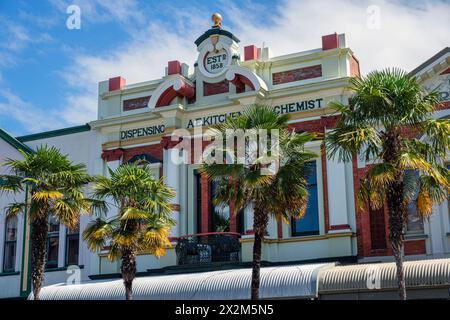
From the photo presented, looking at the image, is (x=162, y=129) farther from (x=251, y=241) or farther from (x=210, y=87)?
(x=251, y=241)

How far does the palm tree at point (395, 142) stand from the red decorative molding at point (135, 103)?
11097 mm

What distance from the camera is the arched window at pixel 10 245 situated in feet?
99.3

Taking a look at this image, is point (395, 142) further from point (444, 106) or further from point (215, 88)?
point (215, 88)

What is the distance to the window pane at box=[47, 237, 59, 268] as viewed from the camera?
29.3m

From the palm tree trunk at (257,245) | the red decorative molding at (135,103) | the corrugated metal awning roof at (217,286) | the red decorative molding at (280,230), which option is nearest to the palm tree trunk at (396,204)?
the palm tree trunk at (257,245)

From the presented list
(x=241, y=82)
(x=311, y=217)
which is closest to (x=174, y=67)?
(x=241, y=82)

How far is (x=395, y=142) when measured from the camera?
18906 mm

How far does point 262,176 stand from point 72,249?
12.4 meters

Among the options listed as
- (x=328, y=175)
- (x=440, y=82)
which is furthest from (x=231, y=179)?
(x=440, y=82)

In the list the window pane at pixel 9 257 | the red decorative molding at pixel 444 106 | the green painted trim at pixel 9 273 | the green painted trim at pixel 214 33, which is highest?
the green painted trim at pixel 214 33

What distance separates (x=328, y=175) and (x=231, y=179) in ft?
19.7

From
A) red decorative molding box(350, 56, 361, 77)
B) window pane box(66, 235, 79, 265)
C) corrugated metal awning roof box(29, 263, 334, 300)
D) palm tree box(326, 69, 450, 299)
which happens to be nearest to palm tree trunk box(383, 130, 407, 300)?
palm tree box(326, 69, 450, 299)

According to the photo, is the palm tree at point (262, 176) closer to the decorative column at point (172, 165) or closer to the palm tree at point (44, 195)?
the palm tree at point (44, 195)
